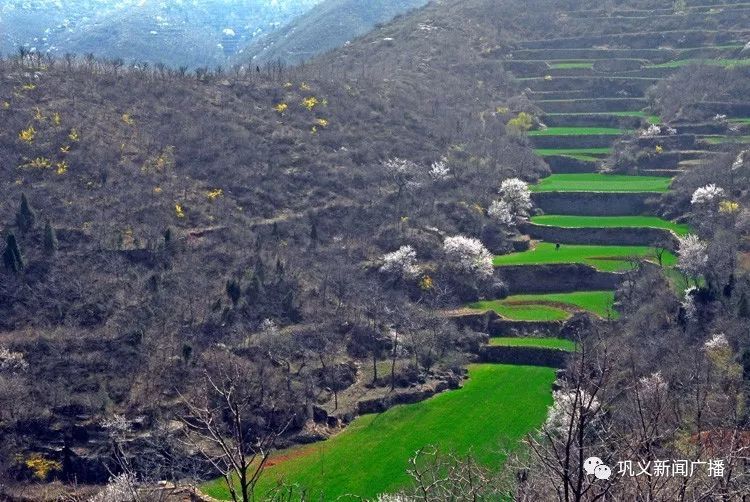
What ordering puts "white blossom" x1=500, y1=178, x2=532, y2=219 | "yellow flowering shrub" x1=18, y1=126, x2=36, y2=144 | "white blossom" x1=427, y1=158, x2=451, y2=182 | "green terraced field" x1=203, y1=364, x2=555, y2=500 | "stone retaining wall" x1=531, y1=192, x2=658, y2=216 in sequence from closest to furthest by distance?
"green terraced field" x1=203, y1=364, x2=555, y2=500 < "yellow flowering shrub" x1=18, y1=126, x2=36, y2=144 < "stone retaining wall" x1=531, y1=192, x2=658, y2=216 < "white blossom" x1=500, y1=178, x2=532, y2=219 < "white blossom" x1=427, y1=158, x2=451, y2=182

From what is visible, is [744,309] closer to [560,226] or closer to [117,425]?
[560,226]

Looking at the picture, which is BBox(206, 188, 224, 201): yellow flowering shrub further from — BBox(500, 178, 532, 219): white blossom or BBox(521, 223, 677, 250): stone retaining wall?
BBox(521, 223, 677, 250): stone retaining wall

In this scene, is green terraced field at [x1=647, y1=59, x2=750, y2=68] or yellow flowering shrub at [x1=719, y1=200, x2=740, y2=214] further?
green terraced field at [x1=647, y1=59, x2=750, y2=68]

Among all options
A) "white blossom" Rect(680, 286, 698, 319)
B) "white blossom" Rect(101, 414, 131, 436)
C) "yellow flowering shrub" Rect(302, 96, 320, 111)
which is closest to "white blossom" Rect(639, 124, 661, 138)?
"yellow flowering shrub" Rect(302, 96, 320, 111)

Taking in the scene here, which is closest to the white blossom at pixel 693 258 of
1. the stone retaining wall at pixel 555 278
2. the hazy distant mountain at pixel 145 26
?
the stone retaining wall at pixel 555 278

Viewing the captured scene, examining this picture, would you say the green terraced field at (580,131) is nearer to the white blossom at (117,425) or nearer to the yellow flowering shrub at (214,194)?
the yellow flowering shrub at (214,194)

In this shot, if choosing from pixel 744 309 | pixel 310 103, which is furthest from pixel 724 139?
pixel 310 103
